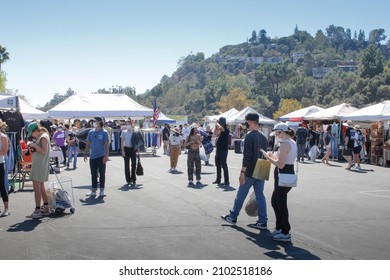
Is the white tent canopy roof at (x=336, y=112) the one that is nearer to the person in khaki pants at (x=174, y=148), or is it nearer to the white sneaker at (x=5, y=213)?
the person in khaki pants at (x=174, y=148)

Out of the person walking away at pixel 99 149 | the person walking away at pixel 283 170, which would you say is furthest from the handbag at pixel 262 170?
the person walking away at pixel 99 149

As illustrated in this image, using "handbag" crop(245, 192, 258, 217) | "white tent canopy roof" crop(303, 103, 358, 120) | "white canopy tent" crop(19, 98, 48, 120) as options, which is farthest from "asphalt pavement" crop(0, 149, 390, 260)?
"white tent canopy roof" crop(303, 103, 358, 120)

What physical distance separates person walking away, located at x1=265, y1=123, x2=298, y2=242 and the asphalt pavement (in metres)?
0.24

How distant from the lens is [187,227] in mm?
7914

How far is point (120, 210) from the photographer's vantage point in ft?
31.2

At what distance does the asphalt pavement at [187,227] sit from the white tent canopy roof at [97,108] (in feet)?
53.0

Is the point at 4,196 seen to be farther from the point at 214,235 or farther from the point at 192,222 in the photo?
the point at 214,235

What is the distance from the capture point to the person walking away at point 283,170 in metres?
6.94

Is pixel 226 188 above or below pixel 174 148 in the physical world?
below

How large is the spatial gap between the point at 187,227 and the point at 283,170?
202cm

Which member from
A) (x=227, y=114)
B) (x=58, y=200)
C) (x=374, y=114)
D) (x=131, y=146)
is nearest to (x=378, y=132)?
(x=374, y=114)

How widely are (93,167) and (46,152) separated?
2.44 metres

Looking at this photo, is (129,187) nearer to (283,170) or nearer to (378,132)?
(283,170)
